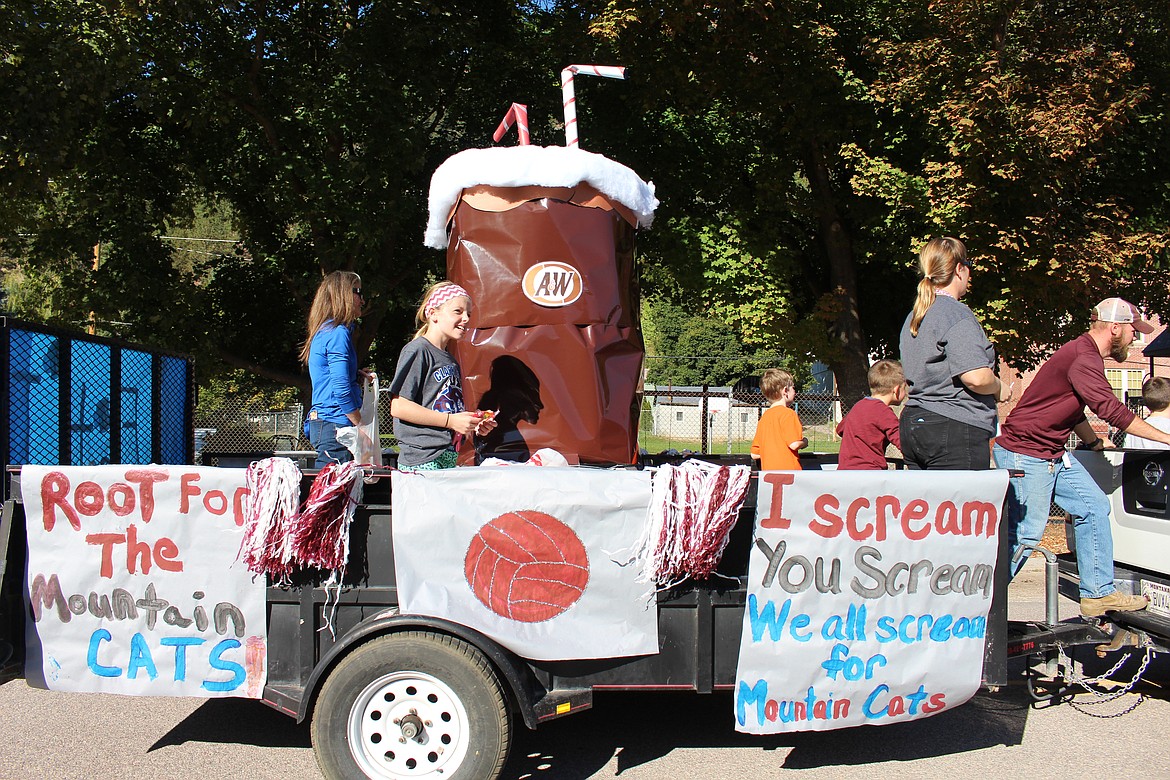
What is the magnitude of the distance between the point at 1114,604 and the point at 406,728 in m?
3.37

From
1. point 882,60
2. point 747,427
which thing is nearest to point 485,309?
point 882,60

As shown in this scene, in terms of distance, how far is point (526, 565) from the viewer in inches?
128

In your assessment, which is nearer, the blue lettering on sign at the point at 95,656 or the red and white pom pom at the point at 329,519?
the red and white pom pom at the point at 329,519

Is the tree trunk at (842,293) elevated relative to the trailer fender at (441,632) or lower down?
elevated

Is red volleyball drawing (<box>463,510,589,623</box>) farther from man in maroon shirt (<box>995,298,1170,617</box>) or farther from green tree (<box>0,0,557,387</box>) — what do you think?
green tree (<box>0,0,557,387</box>)

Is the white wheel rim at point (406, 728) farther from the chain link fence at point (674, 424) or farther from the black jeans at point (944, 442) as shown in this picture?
the chain link fence at point (674, 424)

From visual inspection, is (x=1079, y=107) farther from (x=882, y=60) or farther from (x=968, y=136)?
(x=882, y=60)

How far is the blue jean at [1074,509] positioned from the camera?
437cm

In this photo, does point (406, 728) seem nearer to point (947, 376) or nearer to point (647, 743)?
point (647, 743)

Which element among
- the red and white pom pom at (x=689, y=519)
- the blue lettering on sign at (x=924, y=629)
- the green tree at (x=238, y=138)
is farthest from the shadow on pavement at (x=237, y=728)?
the green tree at (x=238, y=138)

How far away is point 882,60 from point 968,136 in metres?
1.53

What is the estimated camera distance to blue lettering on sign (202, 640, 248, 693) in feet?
11.0

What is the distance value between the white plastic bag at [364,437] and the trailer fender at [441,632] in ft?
3.82

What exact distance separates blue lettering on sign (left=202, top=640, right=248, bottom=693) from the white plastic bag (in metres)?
1.10
